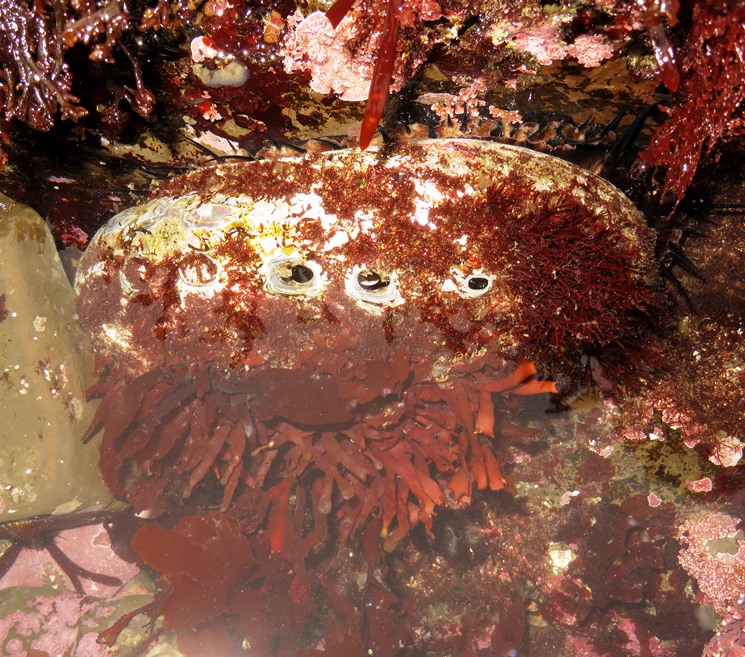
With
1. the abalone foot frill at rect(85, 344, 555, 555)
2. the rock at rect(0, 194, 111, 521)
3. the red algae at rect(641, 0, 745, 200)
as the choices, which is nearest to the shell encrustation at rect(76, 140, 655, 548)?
the abalone foot frill at rect(85, 344, 555, 555)

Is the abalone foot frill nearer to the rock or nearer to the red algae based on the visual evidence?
the rock

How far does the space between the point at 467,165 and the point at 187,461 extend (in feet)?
9.96

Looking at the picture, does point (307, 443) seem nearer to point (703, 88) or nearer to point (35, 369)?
point (35, 369)

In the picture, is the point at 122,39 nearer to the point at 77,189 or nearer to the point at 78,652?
the point at 77,189

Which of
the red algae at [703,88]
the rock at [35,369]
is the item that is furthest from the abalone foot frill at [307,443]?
the red algae at [703,88]

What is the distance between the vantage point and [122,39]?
1860 mm

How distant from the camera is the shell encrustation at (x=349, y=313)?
2.31 m

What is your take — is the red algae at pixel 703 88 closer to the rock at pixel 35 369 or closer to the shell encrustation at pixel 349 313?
the shell encrustation at pixel 349 313

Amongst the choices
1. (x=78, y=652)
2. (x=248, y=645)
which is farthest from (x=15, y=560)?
(x=248, y=645)

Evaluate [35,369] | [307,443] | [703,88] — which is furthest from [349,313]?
[35,369]

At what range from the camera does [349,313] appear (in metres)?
2.70

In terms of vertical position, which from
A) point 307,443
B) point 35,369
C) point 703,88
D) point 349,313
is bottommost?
point 307,443

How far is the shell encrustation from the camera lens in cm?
231

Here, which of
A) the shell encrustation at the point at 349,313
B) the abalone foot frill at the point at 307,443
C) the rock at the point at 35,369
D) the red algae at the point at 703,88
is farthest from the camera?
the abalone foot frill at the point at 307,443
